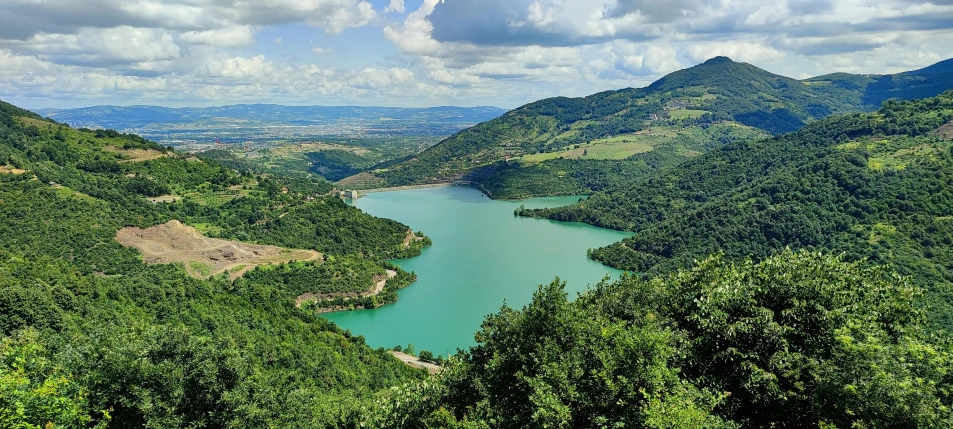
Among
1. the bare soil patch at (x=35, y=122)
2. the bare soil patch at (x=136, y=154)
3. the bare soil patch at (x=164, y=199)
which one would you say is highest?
the bare soil patch at (x=35, y=122)

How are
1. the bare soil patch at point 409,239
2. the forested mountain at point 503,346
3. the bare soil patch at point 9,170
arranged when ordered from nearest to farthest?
the forested mountain at point 503,346
the bare soil patch at point 9,170
the bare soil patch at point 409,239

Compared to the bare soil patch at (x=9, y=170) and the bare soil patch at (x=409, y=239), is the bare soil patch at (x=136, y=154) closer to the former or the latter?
the bare soil patch at (x=9, y=170)

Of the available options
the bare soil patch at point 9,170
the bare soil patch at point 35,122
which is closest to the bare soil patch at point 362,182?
the bare soil patch at point 35,122

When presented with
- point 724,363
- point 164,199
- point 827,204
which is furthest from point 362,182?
point 724,363

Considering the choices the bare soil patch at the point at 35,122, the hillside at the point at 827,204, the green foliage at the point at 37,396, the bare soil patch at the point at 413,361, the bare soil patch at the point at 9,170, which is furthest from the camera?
the bare soil patch at the point at 35,122

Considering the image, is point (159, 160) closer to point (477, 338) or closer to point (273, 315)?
point (273, 315)

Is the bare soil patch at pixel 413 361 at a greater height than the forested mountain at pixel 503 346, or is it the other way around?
the forested mountain at pixel 503 346
